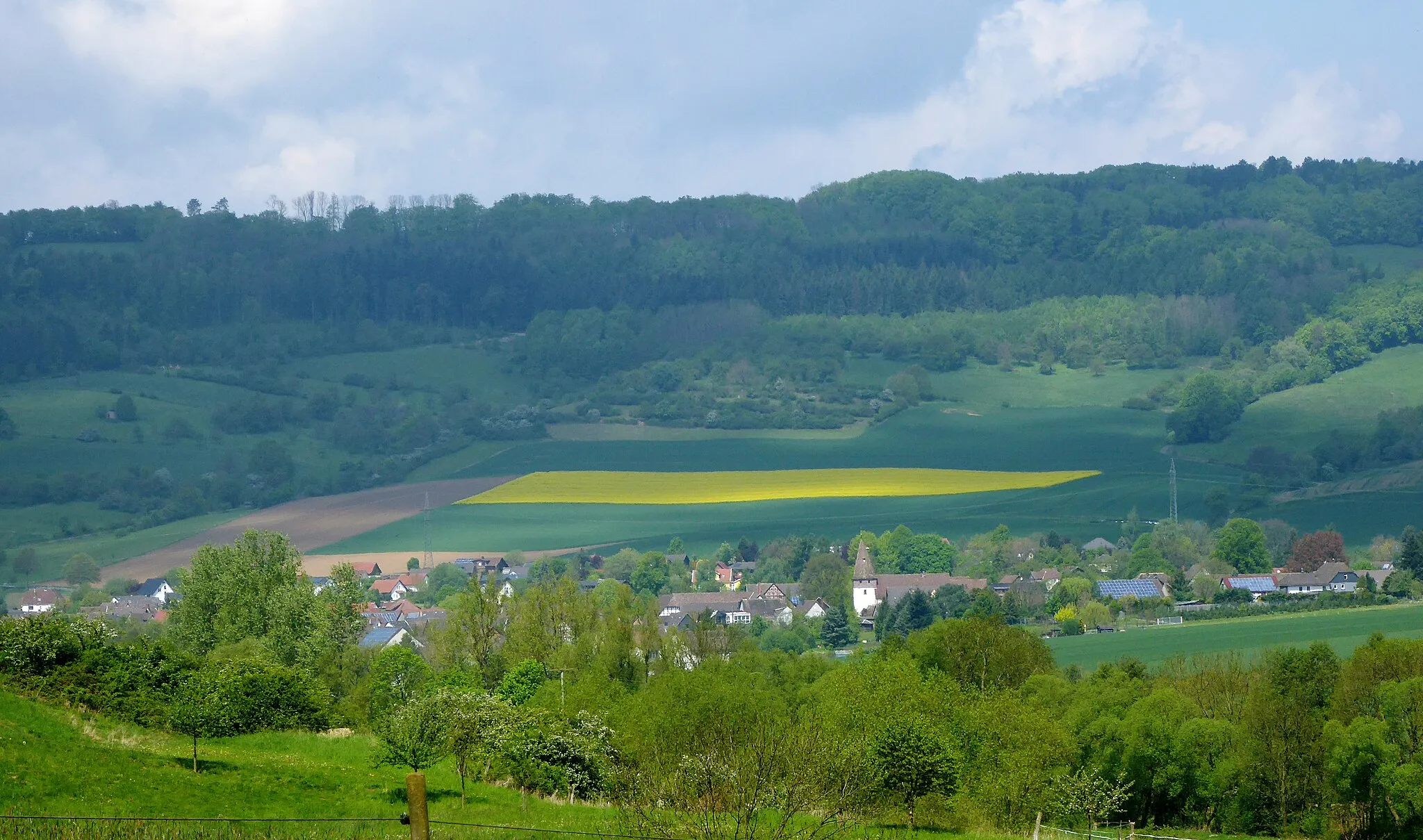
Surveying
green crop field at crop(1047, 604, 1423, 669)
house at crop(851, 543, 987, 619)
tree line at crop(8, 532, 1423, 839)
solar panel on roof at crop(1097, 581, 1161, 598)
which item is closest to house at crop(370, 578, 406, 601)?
house at crop(851, 543, 987, 619)

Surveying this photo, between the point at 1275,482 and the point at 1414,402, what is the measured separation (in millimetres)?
45588

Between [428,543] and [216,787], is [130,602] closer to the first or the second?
[428,543]

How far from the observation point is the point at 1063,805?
136ft

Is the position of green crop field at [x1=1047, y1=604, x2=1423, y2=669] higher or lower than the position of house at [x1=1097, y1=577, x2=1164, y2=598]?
higher

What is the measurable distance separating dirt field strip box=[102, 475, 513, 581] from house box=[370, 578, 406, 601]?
643 centimetres

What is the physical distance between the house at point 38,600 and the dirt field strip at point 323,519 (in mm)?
8665

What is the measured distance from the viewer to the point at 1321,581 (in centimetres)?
11200

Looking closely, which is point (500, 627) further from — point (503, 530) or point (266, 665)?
point (503, 530)

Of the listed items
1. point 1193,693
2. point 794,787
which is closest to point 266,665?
point 794,787

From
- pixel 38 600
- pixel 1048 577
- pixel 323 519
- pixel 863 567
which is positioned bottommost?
pixel 1048 577

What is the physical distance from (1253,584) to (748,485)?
72379 mm

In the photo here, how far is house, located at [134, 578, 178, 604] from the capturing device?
13688cm

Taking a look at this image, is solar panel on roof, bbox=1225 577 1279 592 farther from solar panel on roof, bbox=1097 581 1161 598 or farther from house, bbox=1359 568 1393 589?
house, bbox=1359 568 1393 589

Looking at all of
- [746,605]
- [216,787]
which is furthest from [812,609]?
[216,787]
